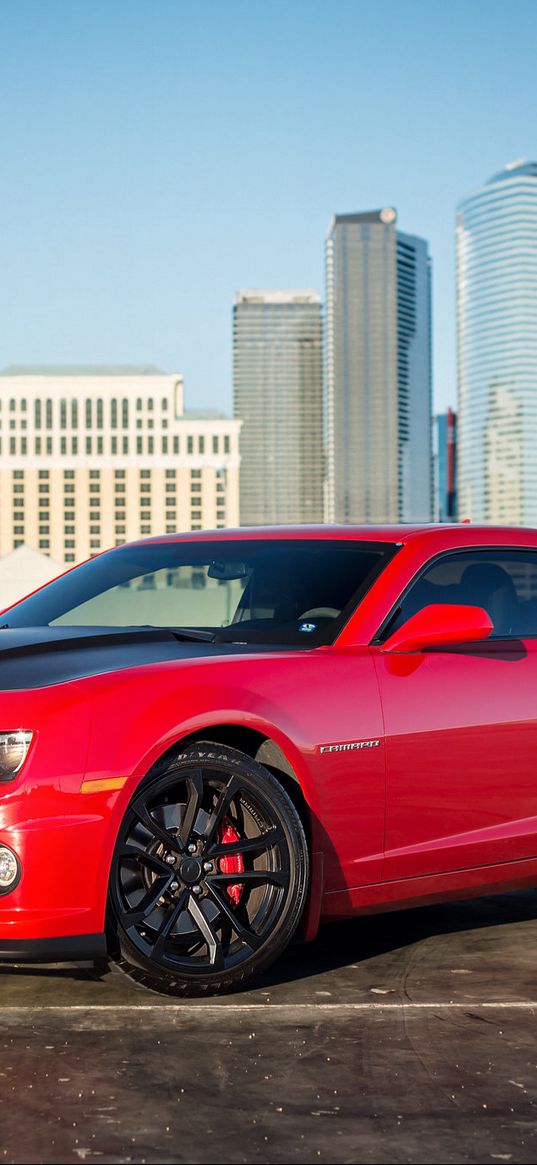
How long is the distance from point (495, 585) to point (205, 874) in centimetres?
186

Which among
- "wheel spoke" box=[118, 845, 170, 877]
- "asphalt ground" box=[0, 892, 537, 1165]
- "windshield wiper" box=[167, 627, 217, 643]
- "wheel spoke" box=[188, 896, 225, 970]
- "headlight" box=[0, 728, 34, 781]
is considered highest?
"windshield wiper" box=[167, 627, 217, 643]

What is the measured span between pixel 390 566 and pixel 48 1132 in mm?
2301

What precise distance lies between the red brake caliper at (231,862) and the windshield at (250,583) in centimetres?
66

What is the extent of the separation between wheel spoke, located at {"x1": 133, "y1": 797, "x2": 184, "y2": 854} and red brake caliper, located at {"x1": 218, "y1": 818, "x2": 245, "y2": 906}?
0.16m

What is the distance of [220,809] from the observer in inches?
154

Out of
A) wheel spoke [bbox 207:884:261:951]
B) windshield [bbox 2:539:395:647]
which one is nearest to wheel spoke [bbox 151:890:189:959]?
wheel spoke [bbox 207:884:261:951]

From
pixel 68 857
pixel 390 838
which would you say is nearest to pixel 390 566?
pixel 390 838

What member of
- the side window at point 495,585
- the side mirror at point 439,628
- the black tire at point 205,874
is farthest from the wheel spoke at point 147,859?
the side window at point 495,585

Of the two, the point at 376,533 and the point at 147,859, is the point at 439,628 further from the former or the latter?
the point at 147,859

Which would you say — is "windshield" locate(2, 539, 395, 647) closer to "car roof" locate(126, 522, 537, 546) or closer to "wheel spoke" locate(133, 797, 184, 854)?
"car roof" locate(126, 522, 537, 546)

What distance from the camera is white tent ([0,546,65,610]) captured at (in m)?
140

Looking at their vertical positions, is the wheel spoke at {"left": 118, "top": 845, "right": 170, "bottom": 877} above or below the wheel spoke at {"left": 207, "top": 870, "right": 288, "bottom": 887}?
above

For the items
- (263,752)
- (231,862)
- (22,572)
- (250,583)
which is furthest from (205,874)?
(22,572)

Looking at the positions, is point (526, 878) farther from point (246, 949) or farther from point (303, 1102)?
point (303, 1102)
